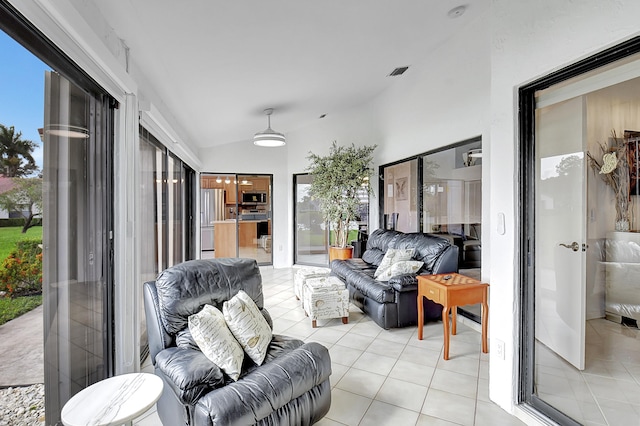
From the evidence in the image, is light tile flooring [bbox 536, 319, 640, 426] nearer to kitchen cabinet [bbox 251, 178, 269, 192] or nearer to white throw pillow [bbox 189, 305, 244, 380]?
white throw pillow [bbox 189, 305, 244, 380]

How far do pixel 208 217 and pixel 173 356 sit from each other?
5460mm

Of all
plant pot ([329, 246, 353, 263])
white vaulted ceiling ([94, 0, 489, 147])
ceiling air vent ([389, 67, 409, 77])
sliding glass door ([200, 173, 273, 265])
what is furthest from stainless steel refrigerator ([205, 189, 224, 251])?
ceiling air vent ([389, 67, 409, 77])

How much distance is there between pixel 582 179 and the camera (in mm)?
1847

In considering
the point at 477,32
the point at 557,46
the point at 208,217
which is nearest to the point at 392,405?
the point at 557,46

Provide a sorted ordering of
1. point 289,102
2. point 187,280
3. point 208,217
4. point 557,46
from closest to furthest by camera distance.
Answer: point 557,46 < point 187,280 < point 289,102 < point 208,217

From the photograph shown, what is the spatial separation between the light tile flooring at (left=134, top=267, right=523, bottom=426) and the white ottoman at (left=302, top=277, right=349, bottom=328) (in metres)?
0.15

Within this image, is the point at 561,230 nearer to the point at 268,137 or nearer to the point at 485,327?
the point at 485,327

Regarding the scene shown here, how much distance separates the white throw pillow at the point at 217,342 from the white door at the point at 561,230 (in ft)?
6.16

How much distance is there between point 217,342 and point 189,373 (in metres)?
0.22

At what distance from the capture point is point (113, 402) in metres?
1.43

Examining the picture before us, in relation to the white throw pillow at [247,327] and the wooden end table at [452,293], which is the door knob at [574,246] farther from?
the white throw pillow at [247,327]

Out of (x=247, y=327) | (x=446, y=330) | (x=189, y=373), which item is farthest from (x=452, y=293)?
(x=189, y=373)

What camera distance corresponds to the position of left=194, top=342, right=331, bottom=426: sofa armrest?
1.47 m

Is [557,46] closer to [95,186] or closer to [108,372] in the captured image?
[95,186]
